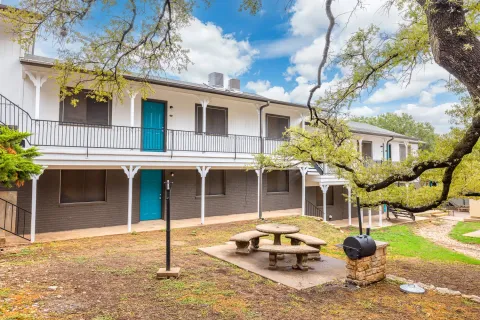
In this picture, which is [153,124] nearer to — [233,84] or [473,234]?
[233,84]

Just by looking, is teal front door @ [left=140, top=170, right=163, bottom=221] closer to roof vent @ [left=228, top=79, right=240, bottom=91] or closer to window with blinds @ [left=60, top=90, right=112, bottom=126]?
window with blinds @ [left=60, top=90, right=112, bottom=126]

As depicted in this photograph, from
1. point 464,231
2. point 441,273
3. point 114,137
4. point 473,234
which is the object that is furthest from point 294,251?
point 464,231

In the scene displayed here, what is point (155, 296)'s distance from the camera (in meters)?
4.93

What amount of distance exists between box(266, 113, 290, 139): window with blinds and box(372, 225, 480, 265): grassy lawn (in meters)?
7.22

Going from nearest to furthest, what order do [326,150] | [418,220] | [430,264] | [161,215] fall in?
[326,150] < [430,264] < [161,215] < [418,220]

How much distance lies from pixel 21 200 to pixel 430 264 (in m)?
13.0

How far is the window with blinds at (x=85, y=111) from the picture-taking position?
1102 centimetres

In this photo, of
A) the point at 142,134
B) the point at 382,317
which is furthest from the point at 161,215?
the point at 382,317

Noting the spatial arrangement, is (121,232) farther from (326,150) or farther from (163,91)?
(326,150)

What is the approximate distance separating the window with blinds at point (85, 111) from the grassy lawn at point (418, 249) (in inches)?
461

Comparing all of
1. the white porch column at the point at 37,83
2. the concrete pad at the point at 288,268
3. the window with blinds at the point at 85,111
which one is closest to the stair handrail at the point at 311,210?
the concrete pad at the point at 288,268

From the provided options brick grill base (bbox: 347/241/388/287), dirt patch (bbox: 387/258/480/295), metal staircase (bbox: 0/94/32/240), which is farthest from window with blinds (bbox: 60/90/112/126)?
dirt patch (bbox: 387/258/480/295)

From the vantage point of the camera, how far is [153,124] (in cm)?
1309

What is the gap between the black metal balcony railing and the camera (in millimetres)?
9836
